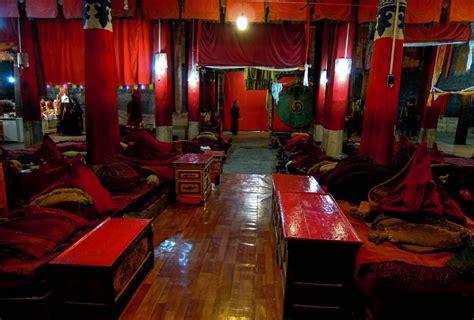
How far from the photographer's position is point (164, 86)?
866 cm

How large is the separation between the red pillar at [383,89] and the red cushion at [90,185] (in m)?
4.34

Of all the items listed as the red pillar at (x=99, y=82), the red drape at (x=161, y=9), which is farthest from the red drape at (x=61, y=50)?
the red pillar at (x=99, y=82)

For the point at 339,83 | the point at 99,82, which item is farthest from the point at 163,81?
the point at 339,83

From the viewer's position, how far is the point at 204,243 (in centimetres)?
350

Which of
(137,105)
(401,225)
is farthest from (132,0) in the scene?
(401,225)

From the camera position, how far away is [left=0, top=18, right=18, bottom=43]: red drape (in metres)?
8.18

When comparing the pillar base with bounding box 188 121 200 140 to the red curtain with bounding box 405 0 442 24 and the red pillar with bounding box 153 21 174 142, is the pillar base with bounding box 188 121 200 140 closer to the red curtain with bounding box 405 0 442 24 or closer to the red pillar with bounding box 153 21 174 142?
the red pillar with bounding box 153 21 174 142

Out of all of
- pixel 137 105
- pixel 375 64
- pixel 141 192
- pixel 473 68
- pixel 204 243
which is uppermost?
pixel 473 68

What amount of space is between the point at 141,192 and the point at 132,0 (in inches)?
219

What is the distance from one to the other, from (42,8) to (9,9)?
3.21 ft

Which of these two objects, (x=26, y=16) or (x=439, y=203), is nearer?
(x=439, y=203)

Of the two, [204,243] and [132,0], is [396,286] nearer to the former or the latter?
[204,243]

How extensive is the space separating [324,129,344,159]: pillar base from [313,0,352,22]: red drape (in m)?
2.85

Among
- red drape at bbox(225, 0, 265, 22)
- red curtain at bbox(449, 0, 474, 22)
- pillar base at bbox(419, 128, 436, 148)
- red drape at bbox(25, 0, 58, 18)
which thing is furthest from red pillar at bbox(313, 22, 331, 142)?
red drape at bbox(25, 0, 58, 18)
